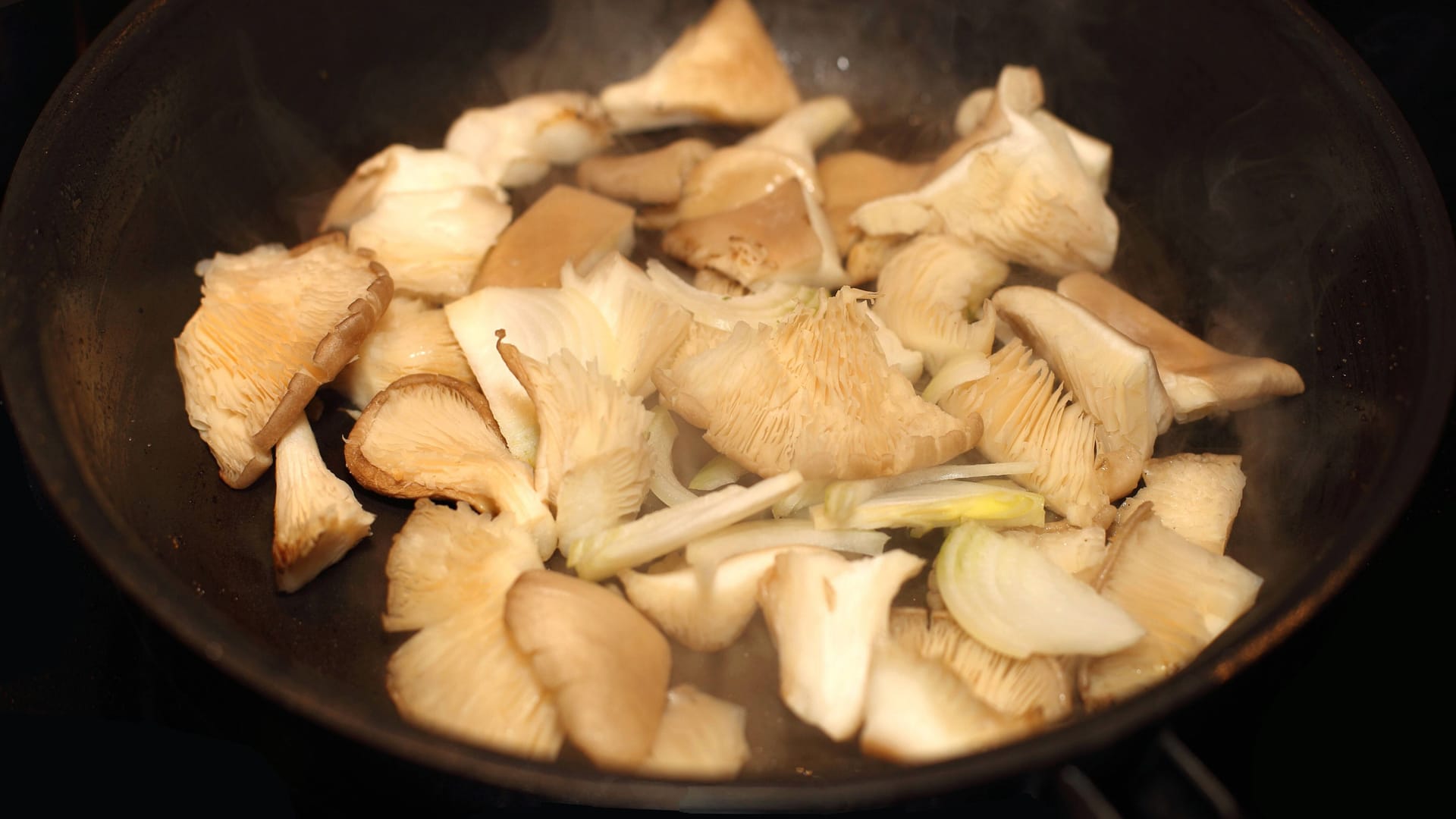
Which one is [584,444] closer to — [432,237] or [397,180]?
[432,237]

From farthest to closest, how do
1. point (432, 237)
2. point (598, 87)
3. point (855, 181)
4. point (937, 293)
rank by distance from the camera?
point (598, 87), point (855, 181), point (432, 237), point (937, 293)

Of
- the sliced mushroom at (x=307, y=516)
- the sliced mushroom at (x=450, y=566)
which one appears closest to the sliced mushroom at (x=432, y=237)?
the sliced mushroom at (x=307, y=516)

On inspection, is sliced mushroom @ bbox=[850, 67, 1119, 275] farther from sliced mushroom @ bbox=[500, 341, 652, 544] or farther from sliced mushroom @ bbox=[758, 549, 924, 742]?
sliced mushroom @ bbox=[758, 549, 924, 742]

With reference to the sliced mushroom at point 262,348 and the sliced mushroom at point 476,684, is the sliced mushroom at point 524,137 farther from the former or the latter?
the sliced mushroom at point 476,684

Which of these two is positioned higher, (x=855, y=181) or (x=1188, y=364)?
(x=855, y=181)

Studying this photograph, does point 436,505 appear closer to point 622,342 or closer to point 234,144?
point 622,342

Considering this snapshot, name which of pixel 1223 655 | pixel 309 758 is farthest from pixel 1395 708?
pixel 309 758

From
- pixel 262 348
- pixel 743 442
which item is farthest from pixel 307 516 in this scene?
Result: pixel 743 442
